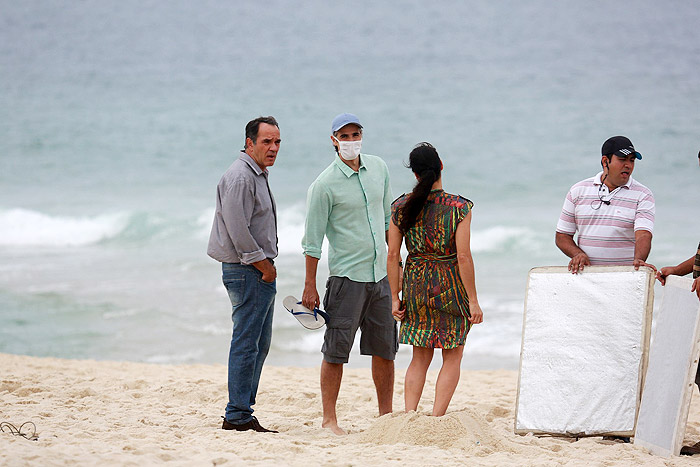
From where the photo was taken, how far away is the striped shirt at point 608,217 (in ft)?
12.8

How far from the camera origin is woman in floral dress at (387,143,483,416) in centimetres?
372

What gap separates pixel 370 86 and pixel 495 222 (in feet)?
19.1

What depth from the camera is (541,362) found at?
13.2 ft

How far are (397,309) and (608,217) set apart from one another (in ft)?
3.70

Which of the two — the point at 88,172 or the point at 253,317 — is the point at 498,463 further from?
the point at 88,172

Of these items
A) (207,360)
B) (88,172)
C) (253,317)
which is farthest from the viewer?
(88,172)

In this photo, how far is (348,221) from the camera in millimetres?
3947

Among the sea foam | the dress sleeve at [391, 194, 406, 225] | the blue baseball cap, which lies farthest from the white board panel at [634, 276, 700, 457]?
the sea foam

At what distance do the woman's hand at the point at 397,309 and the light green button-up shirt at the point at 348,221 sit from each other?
164 millimetres

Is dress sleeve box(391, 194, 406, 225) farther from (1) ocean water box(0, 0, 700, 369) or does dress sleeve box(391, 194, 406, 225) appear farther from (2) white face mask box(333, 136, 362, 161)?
(1) ocean water box(0, 0, 700, 369)

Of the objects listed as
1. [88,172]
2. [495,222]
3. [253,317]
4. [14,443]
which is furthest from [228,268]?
[88,172]

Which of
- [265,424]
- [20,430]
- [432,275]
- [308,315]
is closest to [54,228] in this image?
[265,424]

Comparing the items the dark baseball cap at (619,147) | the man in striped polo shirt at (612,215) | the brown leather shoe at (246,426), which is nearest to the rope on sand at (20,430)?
the brown leather shoe at (246,426)

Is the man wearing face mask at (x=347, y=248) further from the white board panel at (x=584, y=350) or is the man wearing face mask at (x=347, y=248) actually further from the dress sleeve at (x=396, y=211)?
the white board panel at (x=584, y=350)
